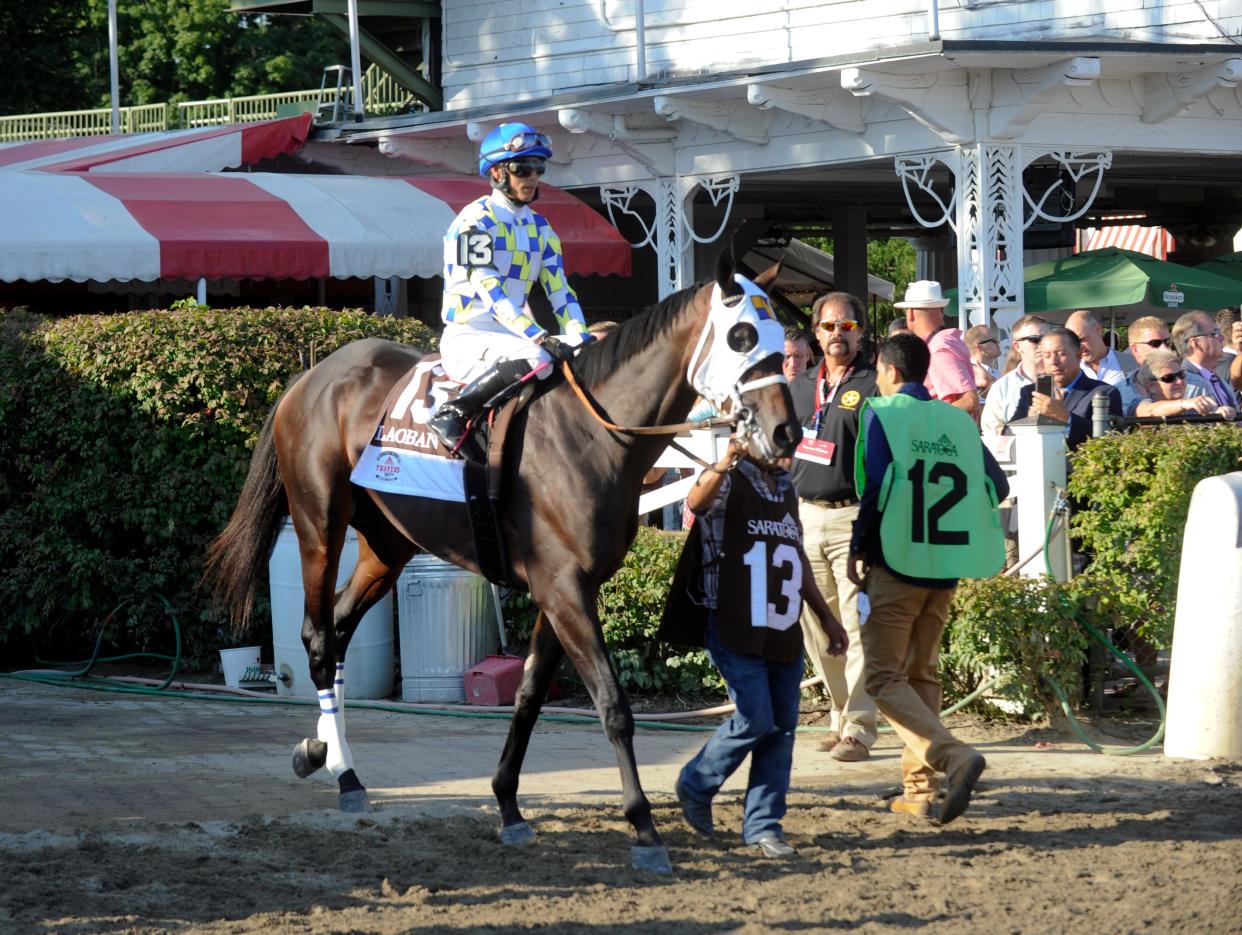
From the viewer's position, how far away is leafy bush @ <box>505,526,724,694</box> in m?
8.48

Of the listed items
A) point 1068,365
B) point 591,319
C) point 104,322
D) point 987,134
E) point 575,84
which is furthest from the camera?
point 591,319

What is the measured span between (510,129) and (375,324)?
3438mm

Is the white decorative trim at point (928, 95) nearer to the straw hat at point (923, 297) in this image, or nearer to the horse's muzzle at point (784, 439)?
the straw hat at point (923, 297)

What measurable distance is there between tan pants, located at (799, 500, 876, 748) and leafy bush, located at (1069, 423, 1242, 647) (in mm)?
1224

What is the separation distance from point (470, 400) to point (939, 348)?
3.39 metres

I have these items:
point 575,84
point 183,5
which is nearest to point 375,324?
point 575,84

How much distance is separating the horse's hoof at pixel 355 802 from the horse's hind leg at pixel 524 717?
60 centimetres

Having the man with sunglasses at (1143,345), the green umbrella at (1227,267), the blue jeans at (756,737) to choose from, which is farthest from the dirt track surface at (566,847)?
the green umbrella at (1227,267)

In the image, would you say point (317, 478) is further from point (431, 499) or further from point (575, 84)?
point (575, 84)

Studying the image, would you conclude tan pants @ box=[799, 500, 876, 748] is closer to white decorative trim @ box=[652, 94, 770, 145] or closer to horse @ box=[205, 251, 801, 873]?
horse @ box=[205, 251, 801, 873]

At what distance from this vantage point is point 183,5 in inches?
1510

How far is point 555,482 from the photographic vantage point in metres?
5.80

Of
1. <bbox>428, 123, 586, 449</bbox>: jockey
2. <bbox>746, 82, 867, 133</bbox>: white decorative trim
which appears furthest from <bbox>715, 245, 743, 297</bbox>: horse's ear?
<bbox>746, 82, 867, 133</bbox>: white decorative trim

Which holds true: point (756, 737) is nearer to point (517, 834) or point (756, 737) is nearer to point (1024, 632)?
point (517, 834)
